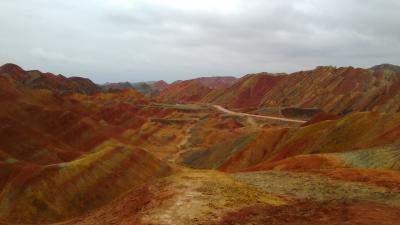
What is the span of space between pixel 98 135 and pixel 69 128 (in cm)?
723

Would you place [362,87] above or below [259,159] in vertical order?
→ above

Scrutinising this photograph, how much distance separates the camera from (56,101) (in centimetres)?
13088

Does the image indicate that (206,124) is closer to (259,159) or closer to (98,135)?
(98,135)

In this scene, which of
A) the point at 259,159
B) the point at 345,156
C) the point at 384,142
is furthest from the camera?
the point at 259,159

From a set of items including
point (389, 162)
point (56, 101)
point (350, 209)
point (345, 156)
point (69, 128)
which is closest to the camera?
point (350, 209)

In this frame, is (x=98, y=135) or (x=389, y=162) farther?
(x=98, y=135)

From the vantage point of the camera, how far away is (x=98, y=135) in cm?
11275

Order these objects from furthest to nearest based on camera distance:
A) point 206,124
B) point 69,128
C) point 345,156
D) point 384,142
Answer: point 206,124 → point 69,128 → point 384,142 → point 345,156

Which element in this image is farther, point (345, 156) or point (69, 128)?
point (69, 128)

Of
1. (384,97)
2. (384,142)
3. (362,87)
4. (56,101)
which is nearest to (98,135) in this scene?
(56,101)

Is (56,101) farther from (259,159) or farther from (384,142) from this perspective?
(384,142)

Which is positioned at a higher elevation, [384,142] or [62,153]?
[384,142]

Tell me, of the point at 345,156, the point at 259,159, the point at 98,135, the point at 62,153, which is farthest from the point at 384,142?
the point at 98,135

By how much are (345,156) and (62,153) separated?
181 ft
